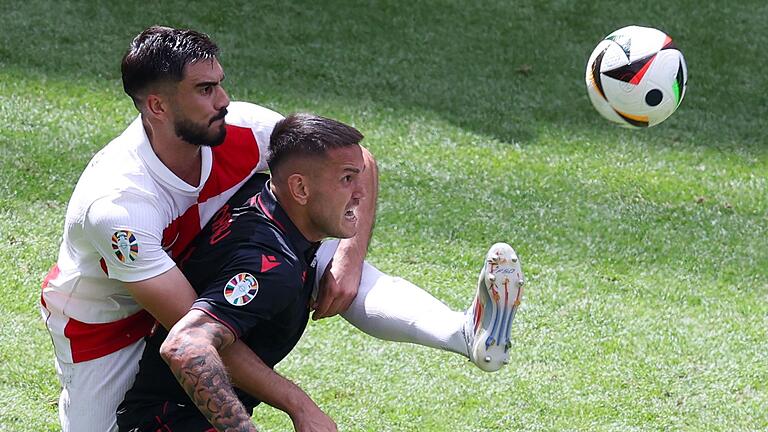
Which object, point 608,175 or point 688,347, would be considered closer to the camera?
point 688,347

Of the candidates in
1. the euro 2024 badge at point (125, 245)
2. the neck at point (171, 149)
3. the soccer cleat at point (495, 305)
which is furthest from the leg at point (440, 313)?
the euro 2024 badge at point (125, 245)

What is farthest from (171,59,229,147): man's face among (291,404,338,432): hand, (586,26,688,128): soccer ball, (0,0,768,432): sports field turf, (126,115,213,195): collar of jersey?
(586,26,688,128): soccer ball

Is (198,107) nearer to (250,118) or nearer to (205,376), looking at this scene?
(250,118)

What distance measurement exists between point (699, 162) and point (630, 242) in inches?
57.8

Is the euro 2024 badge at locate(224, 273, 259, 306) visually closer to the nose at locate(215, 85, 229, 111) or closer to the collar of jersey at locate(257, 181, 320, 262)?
the collar of jersey at locate(257, 181, 320, 262)

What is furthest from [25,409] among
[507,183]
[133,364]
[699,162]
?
[699,162]

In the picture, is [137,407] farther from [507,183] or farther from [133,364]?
[507,183]

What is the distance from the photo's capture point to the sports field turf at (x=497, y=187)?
4.77 m

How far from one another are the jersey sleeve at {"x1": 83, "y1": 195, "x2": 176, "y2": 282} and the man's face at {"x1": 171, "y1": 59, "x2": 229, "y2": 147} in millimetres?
273

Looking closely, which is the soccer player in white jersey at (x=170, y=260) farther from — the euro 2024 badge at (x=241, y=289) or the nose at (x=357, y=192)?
the nose at (x=357, y=192)

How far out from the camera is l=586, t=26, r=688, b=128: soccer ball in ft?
16.2

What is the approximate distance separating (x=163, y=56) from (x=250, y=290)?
0.77m

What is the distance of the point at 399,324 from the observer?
365cm

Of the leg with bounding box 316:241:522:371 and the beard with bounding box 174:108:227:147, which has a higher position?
the beard with bounding box 174:108:227:147
